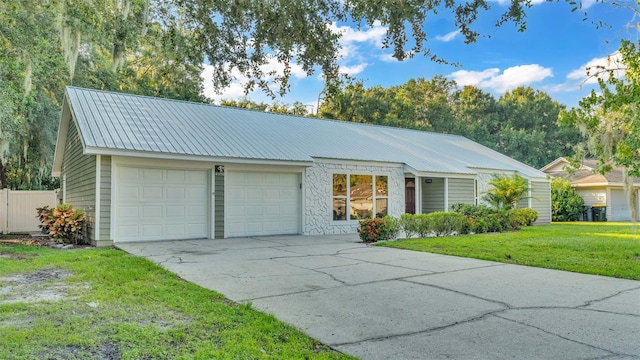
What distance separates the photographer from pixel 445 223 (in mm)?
12430

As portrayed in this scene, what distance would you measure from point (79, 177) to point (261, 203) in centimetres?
510

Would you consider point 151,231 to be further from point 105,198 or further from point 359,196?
point 359,196

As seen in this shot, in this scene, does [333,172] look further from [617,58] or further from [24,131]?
[24,131]

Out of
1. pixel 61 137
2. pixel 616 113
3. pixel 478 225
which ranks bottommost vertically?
pixel 478 225

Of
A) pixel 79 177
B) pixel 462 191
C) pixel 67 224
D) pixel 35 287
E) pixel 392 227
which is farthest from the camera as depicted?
pixel 462 191

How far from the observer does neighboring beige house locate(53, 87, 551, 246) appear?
10.2m

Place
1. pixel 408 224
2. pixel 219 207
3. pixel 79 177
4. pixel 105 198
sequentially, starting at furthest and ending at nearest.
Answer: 1. pixel 79 177
2. pixel 408 224
3. pixel 219 207
4. pixel 105 198

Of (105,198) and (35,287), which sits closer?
(35,287)

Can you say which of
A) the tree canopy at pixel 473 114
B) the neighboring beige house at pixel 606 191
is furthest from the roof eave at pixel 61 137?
the neighboring beige house at pixel 606 191

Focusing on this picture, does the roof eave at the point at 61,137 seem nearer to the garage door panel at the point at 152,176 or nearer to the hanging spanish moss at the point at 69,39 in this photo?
the hanging spanish moss at the point at 69,39

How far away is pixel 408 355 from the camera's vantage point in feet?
10.5

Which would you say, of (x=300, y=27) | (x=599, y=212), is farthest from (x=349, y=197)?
(x=599, y=212)

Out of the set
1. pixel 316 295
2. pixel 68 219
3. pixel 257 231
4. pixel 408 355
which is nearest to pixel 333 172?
→ pixel 257 231

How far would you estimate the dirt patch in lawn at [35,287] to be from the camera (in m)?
4.80
